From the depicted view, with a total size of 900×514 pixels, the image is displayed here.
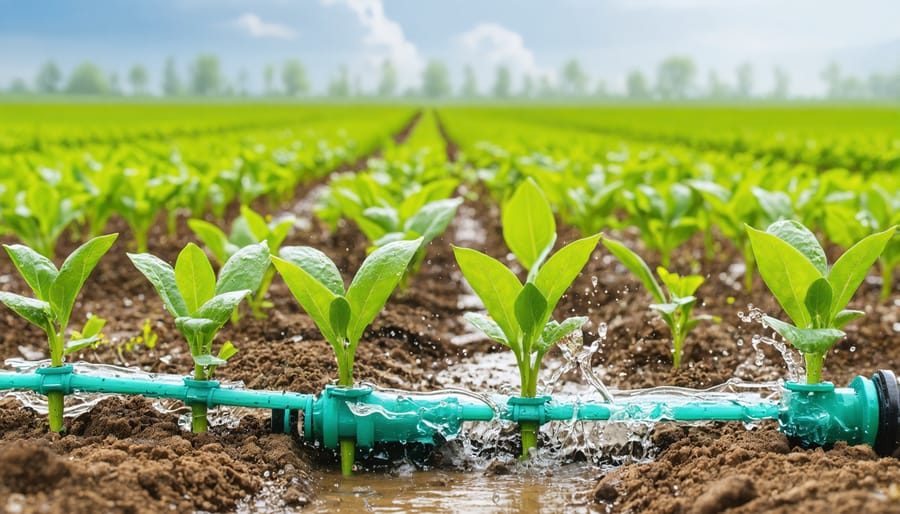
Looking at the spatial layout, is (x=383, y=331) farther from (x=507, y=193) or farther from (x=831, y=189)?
(x=507, y=193)

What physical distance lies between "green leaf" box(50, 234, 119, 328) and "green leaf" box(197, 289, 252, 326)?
341mm

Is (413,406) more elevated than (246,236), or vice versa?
(246,236)

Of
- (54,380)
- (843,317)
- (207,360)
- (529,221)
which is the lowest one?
(54,380)

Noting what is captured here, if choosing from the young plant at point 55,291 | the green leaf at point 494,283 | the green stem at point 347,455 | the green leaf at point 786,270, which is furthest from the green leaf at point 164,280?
the green leaf at point 786,270

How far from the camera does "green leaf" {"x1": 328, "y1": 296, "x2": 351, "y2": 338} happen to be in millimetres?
2287

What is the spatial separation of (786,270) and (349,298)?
1215 mm

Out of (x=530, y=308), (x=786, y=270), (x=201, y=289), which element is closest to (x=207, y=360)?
(x=201, y=289)

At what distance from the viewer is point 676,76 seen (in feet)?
563

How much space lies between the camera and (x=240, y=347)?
3523 millimetres

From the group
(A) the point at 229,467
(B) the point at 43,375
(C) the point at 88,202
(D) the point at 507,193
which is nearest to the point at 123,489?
(A) the point at 229,467

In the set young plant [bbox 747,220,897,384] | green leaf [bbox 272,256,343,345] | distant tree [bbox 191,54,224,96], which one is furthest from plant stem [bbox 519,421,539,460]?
distant tree [bbox 191,54,224,96]

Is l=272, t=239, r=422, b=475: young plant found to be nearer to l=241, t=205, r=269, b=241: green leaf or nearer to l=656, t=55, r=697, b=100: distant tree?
l=241, t=205, r=269, b=241: green leaf

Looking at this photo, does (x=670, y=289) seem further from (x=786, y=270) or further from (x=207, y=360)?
(x=207, y=360)

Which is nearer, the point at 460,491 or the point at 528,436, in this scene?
the point at 460,491
